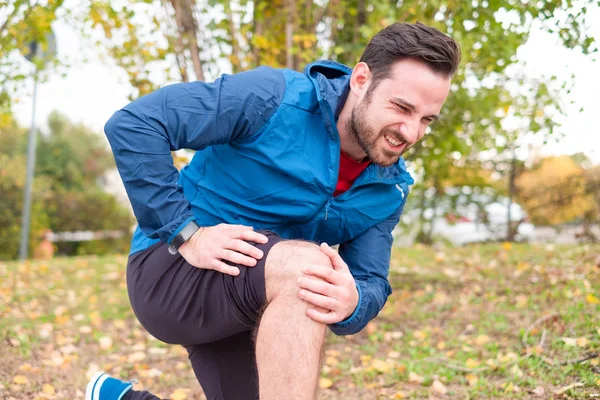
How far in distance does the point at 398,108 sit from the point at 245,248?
2.48 ft

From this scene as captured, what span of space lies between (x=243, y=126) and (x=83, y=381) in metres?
2.05

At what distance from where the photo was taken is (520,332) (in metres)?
3.72

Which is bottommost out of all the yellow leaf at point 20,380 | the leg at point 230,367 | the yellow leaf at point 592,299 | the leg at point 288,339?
the yellow leaf at point 20,380

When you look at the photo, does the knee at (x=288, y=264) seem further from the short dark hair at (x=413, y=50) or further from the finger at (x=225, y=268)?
the short dark hair at (x=413, y=50)

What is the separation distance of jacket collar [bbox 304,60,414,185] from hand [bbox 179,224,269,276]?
1.76 ft

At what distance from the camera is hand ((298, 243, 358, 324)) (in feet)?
5.70

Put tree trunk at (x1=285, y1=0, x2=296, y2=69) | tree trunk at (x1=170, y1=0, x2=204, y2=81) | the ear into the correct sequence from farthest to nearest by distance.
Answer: tree trunk at (x1=170, y1=0, x2=204, y2=81) < tree trunk at (x1=285, y1=0, x2=296, y2=69) < the ear

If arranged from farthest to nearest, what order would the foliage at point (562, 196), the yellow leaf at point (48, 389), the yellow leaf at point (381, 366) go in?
the foliage at point (562, 196) < the yellow leaf at point (381, 366) < the yellow leaf at point (48, 389)

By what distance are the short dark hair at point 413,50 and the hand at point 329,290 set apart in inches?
29.2

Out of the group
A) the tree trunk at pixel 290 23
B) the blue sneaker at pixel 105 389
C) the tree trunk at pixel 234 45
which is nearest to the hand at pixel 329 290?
the blue sneaker at pixel 105 389

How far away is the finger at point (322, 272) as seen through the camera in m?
1.77

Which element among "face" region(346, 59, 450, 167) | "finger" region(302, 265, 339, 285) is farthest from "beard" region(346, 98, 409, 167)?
"finger" region(302, 265, 339, 285)

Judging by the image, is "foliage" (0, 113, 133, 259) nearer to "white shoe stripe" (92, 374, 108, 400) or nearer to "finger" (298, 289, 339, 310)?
"white shoe stripe" (92, 374, 108, 400)

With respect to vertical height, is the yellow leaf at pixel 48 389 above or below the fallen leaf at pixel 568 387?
below
